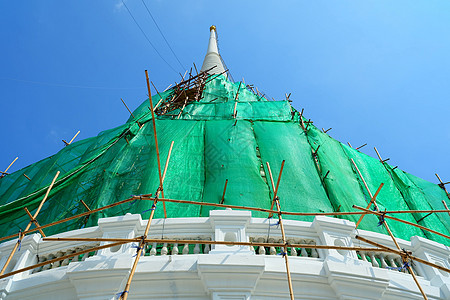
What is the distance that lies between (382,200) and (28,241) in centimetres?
856

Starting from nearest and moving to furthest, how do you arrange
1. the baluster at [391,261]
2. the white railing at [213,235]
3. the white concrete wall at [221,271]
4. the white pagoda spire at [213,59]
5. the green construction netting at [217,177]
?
1. the white concrete wall at [221,271]
2. the white railing at [213,235]
3. the baluster at [391,261]
4. the green construction netting at [217,177]
5. the white pagoda spire at [213,59]

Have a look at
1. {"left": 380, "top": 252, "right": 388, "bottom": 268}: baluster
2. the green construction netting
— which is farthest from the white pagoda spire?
{"left": 380, "top": 252, "right": 388, "bottom": 268}: baluster

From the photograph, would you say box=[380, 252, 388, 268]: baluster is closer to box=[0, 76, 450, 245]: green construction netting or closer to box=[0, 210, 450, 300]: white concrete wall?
box=[0, 210, 450, 300]: white concrete wall

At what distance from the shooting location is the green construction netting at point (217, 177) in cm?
809

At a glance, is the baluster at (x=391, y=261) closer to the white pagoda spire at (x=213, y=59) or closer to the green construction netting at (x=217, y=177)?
the green construction netting at (x=217, y=177)

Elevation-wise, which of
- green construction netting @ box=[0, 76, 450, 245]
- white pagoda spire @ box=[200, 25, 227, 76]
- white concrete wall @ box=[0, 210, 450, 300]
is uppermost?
Answer: white pagoda spire @ box=[200, 25, 227, 76]

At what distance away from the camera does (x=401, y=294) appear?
5535 mm

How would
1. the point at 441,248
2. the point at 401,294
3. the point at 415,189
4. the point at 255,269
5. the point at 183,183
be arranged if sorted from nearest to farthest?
the point at 255,269 → the point at 401,294 → the point at 441,248 → the point at 183,183 → the point at 415,189

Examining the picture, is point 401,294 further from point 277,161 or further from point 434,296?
point 277,161

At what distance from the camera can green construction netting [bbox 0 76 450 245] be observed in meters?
8.09

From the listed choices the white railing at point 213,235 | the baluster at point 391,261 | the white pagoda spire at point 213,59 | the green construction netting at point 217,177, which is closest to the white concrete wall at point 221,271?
the white railing at point 213,235

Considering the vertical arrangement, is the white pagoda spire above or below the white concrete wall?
above

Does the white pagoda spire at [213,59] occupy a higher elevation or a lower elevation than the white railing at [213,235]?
higher

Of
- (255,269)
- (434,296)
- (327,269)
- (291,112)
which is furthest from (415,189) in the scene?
(255,269)
